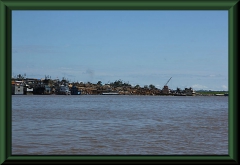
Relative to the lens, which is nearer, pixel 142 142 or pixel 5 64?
pixel 5 64

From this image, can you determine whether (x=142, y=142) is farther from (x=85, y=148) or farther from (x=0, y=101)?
(x=0, y=101)

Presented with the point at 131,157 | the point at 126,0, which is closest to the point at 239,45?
the point at 126,0

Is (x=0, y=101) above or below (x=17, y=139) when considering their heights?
above

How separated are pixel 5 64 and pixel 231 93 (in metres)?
1.34

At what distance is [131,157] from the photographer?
7.96 ft
